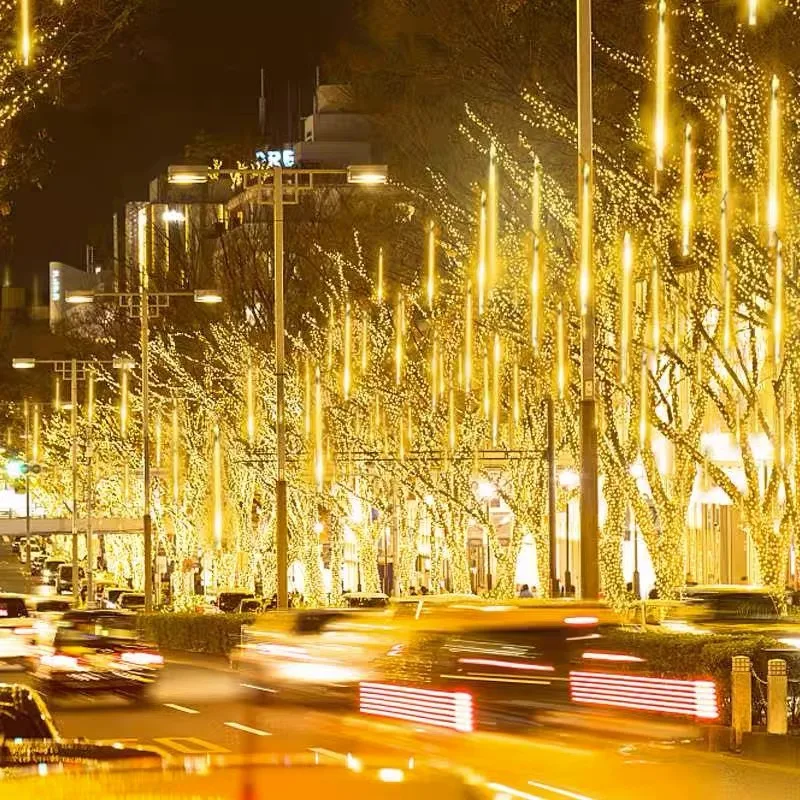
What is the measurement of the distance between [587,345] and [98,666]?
9.52m

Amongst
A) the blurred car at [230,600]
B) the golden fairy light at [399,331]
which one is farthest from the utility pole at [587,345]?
the blurred car at [230,600]

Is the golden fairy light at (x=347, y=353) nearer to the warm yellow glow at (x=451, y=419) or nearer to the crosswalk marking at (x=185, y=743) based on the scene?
the warm yellow glow at (x=451, y=419)

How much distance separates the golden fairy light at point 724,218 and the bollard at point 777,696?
6029 mm

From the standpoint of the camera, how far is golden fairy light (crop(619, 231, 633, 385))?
29359 mm

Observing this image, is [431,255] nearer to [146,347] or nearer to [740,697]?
[146,347]

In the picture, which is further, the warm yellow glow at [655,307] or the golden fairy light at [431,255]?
the golden fairy light at [431,255]

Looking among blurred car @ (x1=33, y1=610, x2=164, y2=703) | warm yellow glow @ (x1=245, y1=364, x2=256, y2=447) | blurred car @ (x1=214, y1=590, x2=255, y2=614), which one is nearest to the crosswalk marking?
blurred car @ (x1=33, y1=610, x2=164, y2=703)

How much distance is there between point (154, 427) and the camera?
74500mm

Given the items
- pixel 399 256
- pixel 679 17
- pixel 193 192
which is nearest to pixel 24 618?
pixel 399 256

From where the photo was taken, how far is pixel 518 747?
17734 millimetres

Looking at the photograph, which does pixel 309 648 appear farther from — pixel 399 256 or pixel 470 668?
pixel 399 256

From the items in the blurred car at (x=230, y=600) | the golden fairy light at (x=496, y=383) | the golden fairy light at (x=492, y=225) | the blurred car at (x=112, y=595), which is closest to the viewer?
the golden fairy light at (x=492, y=225)

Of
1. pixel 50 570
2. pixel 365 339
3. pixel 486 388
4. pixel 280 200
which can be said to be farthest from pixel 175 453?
pixel 50 570

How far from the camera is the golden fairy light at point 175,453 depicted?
6488cm
